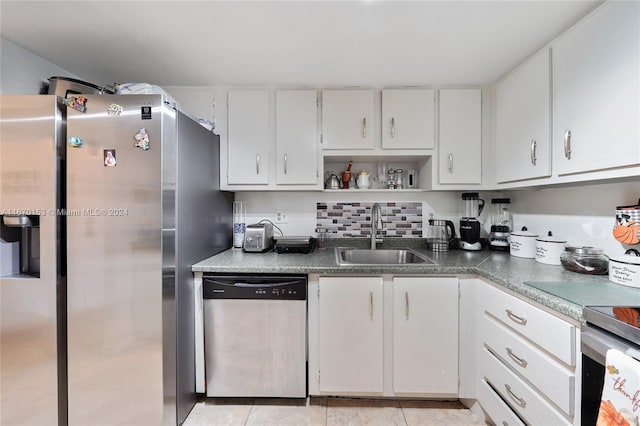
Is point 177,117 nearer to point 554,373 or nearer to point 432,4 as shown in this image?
point 432,4

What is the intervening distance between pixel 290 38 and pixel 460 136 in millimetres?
1412

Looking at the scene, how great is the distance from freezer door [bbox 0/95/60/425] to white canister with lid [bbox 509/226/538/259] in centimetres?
276

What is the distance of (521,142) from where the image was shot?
166 cm

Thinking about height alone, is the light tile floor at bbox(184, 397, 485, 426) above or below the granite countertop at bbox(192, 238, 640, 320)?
below

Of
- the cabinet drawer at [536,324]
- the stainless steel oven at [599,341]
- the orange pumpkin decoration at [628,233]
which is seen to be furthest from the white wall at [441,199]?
the stainless steel oven at [599,341]

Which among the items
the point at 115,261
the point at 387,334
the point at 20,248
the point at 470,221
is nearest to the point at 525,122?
the point at 470,221

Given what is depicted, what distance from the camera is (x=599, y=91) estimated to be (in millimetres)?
1160

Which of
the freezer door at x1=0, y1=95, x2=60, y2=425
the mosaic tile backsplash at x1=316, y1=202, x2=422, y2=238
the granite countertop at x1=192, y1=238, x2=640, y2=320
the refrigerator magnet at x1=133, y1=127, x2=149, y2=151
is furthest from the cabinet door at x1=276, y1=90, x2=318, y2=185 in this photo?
the freezer door at x1=0, y1=95, x2=60, y2=425

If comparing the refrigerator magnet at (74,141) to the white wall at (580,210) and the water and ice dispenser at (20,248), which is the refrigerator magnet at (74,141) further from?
the white wall at (580,210)

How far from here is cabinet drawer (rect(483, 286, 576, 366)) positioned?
0.97 metres

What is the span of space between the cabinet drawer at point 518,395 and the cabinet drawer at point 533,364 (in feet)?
0.14

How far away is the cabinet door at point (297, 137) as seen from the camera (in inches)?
77.3

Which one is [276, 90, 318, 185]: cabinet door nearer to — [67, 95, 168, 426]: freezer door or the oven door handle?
[67, 95, 168, 426]: freezer door

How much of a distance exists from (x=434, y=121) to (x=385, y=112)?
0.38m
